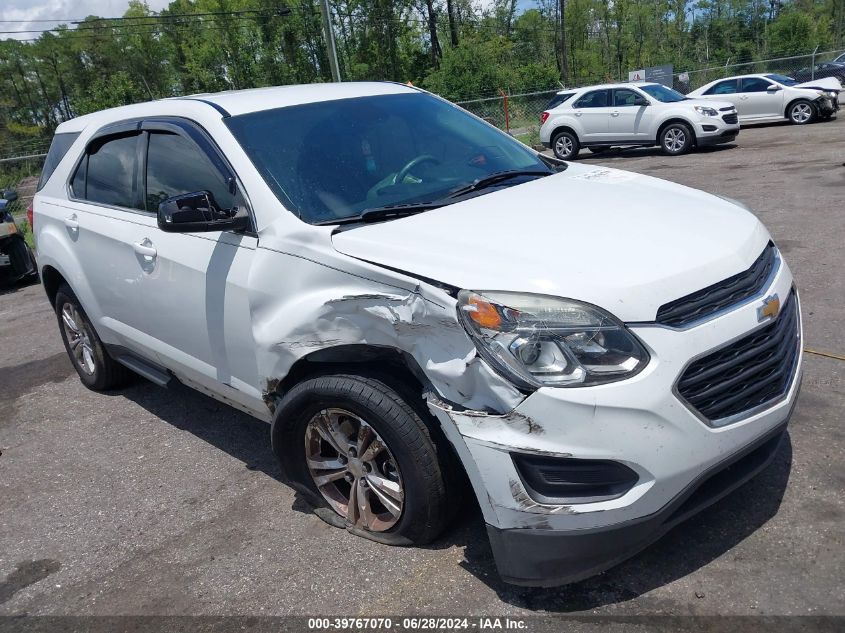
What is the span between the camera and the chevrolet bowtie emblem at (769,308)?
273cm

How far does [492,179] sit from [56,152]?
325 cm

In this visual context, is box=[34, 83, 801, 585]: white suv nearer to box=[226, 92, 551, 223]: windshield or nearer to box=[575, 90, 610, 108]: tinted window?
box=[226, 92, 551, 223]: windshield

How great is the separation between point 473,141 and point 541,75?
45.9 meters

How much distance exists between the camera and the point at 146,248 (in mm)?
3975

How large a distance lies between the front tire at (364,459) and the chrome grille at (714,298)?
97cm

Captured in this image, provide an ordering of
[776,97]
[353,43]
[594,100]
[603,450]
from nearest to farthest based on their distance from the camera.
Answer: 1. [603,450]
2. [594,100]
3. [776,97]
4. [353,43]

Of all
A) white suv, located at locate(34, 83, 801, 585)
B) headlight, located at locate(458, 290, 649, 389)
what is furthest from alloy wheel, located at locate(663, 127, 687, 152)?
headlight, located at locate(458, 290, 649, 389)

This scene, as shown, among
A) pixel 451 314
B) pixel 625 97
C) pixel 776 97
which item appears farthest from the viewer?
pixel 776 97

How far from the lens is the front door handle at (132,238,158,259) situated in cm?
392

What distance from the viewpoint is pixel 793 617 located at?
2527 mm

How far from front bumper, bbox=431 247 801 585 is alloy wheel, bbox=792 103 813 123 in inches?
725

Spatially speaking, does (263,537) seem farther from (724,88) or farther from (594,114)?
(724,88)

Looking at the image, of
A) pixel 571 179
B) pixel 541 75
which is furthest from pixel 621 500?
pixel 541 75

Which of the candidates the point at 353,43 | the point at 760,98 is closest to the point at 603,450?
the point at 760,98
